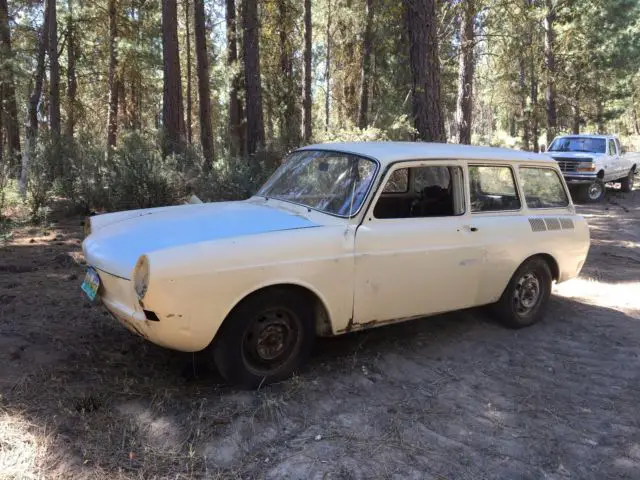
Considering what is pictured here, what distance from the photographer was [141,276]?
326 centimetres

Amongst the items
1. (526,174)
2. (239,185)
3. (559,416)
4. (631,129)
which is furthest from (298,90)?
(631,129)

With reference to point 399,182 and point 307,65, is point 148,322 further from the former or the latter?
point 307,65

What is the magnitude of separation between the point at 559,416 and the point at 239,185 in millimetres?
8781

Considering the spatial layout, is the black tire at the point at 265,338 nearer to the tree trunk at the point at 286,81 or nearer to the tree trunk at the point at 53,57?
the tree trunk at the point at 53,57

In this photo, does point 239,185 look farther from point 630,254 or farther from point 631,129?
point 631,129

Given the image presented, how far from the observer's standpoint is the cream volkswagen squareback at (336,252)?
11.2 feet

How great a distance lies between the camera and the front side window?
4750 mm

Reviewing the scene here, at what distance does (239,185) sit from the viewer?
452 inches

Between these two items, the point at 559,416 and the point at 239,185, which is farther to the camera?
the point at 239,185

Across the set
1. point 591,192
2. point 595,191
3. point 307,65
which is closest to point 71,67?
point 307,65

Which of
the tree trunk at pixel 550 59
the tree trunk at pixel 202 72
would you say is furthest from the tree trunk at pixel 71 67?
the tree trunk at pixel 550 59

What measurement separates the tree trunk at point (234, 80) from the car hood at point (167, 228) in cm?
1356

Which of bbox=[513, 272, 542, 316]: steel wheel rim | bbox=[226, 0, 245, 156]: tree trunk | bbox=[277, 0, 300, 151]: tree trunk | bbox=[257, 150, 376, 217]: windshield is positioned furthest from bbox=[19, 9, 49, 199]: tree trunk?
bbox=[513, 272, 542, 316]: steel wheel rim

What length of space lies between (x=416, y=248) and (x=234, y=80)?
53.7 feet
